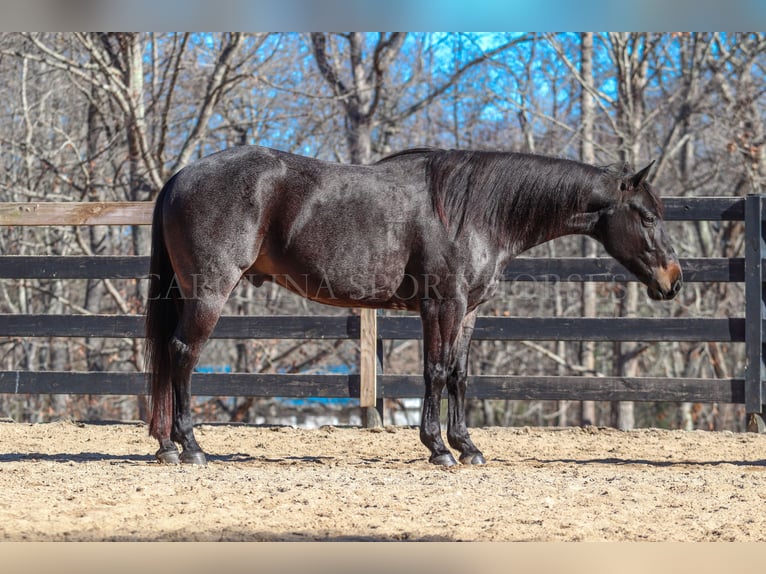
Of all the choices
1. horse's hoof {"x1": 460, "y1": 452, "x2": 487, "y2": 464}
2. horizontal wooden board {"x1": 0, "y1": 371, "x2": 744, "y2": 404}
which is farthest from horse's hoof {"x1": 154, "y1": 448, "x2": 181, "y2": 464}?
horizontal wooden board {"x1": 0, "y1": 371, "x2": 744, "y2": 404}

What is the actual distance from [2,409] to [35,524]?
974cm

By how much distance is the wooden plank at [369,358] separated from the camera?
252 inches

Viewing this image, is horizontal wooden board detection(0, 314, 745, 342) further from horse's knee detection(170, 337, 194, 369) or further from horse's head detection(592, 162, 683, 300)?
horse's knee detection(170, 337, 194, 369)

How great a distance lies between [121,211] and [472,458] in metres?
3.36

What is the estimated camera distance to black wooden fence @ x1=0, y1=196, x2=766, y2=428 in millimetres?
6211

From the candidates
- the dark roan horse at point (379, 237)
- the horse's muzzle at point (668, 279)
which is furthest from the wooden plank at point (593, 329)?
the dark roan horse at point (379, 237)

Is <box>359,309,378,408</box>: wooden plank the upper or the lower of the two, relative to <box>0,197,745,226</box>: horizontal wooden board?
lower

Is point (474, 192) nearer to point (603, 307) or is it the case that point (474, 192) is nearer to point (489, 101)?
point (489, 101)

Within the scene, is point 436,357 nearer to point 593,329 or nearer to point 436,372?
point 436,372

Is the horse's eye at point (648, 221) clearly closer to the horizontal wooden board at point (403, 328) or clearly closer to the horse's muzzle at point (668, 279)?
the horse's muzzle at point (668, 279)

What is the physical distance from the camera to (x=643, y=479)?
14.0 ft

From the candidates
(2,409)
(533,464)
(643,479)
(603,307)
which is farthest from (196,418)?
(643,479)

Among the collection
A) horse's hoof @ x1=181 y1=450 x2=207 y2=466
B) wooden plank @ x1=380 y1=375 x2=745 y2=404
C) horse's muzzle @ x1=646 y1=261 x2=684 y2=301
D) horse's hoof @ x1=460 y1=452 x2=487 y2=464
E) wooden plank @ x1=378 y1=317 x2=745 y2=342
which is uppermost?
horse's muzzle @ x1=646 y1=261 x2=684 y2=301

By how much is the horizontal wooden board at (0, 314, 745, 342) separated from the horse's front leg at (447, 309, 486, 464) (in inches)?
51.3
